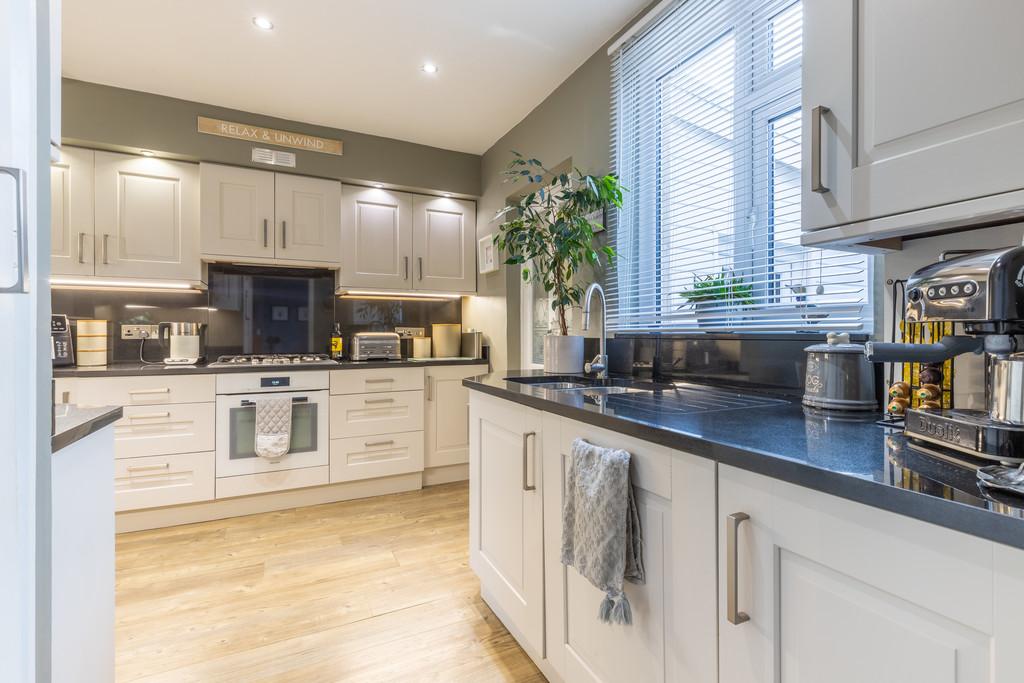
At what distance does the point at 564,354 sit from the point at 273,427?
1.91 m

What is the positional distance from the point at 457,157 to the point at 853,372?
331 centimetres

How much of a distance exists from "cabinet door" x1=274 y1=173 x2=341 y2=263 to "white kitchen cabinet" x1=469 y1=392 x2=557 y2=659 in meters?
2.04

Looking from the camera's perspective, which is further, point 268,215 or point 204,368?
point 268,215

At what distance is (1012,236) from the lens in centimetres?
95

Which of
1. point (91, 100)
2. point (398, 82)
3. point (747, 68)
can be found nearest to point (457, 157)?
point (398, 82)

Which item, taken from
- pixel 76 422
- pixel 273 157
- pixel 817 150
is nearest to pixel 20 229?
pixel 76 422

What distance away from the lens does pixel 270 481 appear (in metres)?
2.97

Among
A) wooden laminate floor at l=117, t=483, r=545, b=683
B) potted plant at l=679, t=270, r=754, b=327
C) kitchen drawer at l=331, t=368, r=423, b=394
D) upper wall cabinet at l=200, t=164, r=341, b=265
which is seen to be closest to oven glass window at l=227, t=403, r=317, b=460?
kitchen drawer at l=331, t=368, r=423, b=394

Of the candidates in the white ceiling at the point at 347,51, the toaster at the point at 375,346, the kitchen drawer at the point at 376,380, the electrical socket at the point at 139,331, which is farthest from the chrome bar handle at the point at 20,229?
the electrical socket at the point at 139,331

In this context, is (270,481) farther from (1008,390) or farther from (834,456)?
(1008,390)

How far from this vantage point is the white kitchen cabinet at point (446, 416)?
3492 millimetres

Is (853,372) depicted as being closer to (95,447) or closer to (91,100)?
(95,447)

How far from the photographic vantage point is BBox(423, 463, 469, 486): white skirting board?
3.53 metres

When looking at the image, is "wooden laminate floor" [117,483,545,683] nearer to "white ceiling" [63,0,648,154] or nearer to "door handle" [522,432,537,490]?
"door handle" [522,432,537,490]
